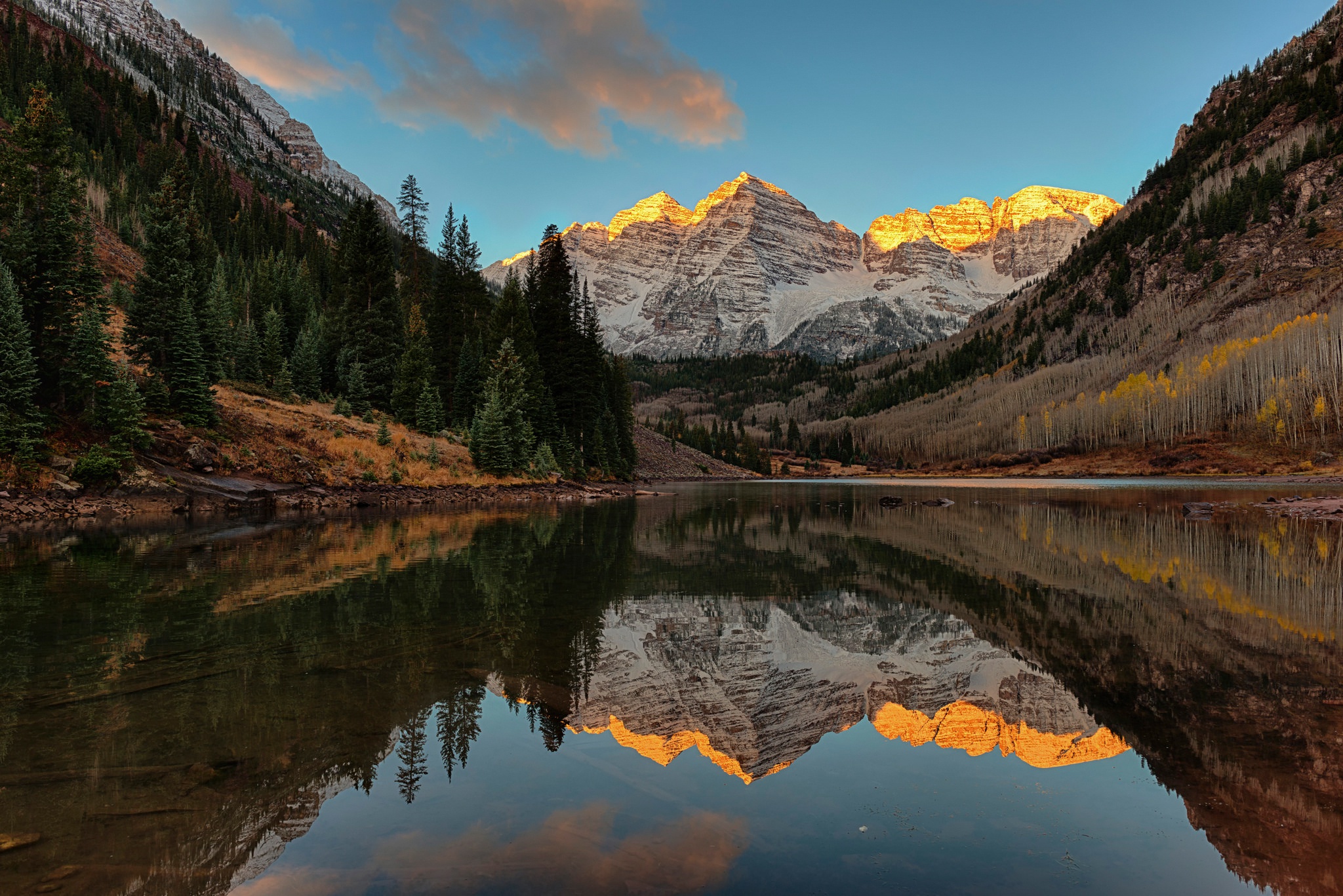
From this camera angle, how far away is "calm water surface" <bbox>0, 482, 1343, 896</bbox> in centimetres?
531

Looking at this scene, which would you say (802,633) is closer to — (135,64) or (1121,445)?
(1121,445)

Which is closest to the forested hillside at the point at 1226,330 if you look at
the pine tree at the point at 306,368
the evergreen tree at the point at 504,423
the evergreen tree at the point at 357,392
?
the evergreen tree at the point at 504,423

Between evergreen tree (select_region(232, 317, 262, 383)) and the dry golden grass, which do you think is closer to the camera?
the dry golden grass

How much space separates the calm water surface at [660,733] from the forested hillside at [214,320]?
20998 millimetres

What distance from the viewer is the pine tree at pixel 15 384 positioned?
3033cm

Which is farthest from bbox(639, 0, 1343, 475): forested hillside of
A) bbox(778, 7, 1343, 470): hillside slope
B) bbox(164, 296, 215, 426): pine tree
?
bbox(164, 296, 215, 426): pine tree

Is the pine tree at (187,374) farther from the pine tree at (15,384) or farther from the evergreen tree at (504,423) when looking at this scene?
the evergreen tree at (504,423)

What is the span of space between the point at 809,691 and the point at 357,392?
53.9 m

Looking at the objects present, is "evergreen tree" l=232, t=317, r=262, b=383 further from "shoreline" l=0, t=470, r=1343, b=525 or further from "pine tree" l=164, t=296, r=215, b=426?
"shoreline" l=0, t=470, r=1343, b=525

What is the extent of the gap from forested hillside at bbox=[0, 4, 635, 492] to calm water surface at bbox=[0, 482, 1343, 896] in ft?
68.9

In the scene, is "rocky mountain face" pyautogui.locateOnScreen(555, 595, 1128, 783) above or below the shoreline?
below

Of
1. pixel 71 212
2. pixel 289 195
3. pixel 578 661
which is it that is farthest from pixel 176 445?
pixel 289 195

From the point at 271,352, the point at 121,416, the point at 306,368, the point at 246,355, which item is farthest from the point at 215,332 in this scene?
the point at 121,416

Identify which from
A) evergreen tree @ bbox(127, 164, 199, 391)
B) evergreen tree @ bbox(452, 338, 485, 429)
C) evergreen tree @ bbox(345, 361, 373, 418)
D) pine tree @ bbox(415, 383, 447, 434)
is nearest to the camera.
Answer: evergreen tree @ bbox(127, 164, 199, 391)
